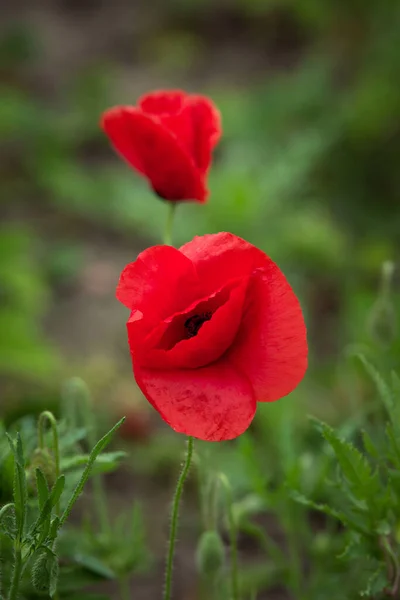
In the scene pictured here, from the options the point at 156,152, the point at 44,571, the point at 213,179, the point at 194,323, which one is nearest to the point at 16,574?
the point at 44,571

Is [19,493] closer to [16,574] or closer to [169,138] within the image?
[16,574]

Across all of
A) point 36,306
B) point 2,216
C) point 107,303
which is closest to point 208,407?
point 36,306

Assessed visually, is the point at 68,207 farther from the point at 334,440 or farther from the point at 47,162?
the point at 334,440

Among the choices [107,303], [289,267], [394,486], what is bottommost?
[107,303]

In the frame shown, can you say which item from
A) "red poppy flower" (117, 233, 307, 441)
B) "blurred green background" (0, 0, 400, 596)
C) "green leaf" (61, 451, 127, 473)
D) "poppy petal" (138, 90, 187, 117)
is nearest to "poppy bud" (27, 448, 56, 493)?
"green leaf" (61, 451, 127, 473)

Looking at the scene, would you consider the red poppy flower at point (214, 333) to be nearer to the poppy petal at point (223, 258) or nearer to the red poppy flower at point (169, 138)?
the poppy petal at point (223, 258)

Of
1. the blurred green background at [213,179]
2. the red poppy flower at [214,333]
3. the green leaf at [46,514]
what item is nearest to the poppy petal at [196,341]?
the red poppy flower at [214,333]
